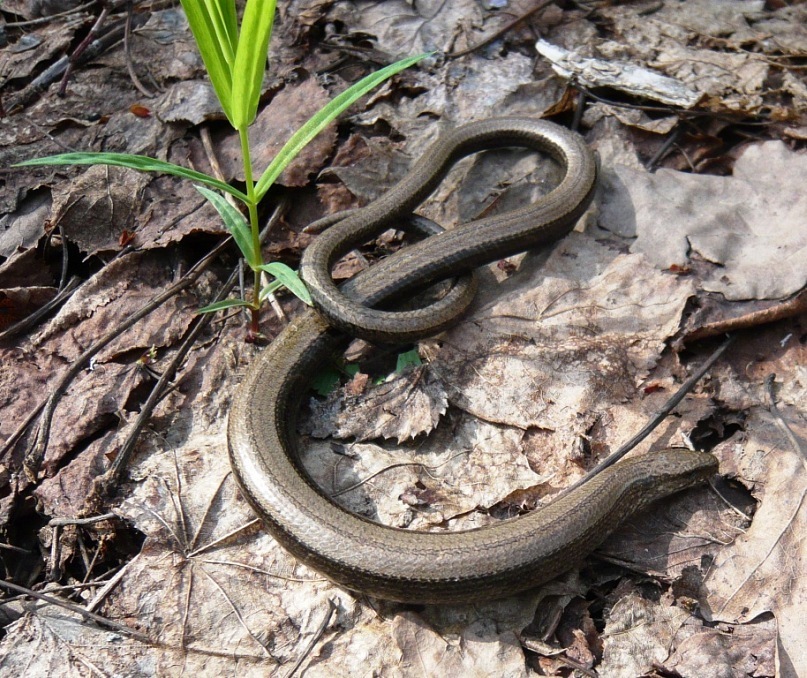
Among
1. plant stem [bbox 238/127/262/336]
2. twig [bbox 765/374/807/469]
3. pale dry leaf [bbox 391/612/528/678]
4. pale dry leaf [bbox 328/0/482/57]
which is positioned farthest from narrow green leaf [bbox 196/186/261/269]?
twig [bbox 765/374/807/469]

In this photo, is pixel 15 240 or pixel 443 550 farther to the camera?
pixel 15 240

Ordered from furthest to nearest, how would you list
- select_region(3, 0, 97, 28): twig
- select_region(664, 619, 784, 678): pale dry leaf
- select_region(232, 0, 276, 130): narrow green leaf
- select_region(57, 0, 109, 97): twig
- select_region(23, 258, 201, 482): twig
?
select_region(3, 0, 97, 28): twig
select_region(57, 0, 109, 97): twig
select_region(23, 258, 201, 482): twig
select_region(664, 619, 784, 678): pale dry leaf
select_region(232, 0, 276, 130): narrow green leaf

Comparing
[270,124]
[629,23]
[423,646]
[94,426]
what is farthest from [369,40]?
[423,646]

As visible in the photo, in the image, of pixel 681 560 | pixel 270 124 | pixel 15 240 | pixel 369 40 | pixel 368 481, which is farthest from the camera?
pixel 369 40

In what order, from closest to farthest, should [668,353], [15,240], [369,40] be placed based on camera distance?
[668,353]
[15,240]
[369,40]

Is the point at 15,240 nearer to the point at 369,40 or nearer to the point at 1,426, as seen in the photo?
the point at 1,426

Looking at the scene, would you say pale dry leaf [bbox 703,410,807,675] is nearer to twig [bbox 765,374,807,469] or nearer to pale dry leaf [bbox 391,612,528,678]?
twig [bbox 765,374,807,469]
